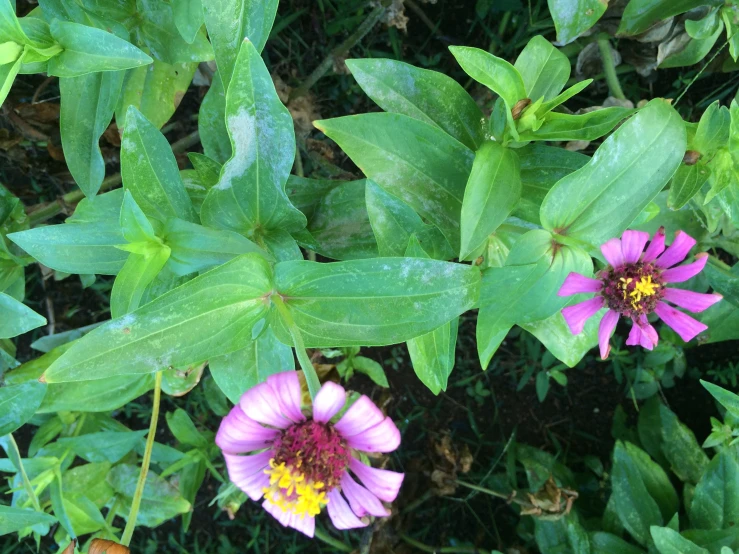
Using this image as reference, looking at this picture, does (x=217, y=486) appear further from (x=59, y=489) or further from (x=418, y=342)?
(x=418, y=342)

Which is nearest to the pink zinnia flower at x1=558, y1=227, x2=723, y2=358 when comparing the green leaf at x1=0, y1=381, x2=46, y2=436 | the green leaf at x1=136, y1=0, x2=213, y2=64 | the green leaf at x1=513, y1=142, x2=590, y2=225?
the green leaf at x1=513, y1=142, x2=590, y2=225

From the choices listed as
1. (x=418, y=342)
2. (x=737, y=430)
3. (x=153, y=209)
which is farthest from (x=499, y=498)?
(x=153, y=209)

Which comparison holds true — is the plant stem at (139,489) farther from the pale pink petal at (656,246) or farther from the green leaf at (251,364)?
the pale pink petal at (656,246)

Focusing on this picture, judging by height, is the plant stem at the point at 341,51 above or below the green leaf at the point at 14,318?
above

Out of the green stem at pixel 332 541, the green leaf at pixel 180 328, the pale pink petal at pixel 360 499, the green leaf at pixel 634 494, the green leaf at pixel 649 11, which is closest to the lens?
the green leaf at pixel 180 328

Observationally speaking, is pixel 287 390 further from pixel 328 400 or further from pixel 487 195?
pixel 487 195

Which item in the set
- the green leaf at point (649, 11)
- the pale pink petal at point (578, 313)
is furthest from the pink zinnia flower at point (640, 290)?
the green leaf at point (649, 11)
